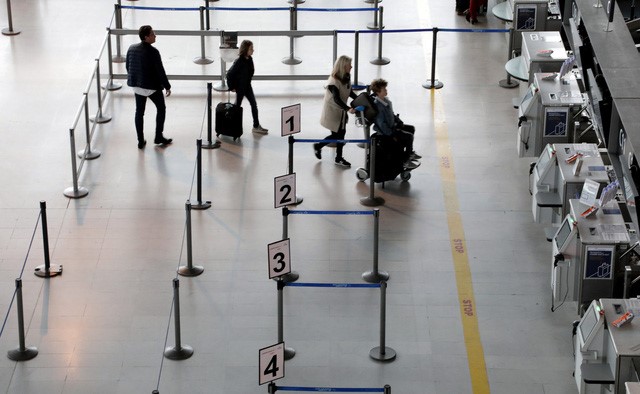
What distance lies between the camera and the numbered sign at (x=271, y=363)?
35.0ft

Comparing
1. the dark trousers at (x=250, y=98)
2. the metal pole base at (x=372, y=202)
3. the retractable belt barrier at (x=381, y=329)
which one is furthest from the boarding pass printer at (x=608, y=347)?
the dark trousers at (x=250, y=98)

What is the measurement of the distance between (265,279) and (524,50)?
5.53 metres

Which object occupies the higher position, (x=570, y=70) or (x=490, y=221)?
(x=570, y=70)

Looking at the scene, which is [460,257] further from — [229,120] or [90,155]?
[90,155]

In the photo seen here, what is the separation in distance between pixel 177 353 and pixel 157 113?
5.27 metres

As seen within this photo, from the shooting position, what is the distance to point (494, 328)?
13016 mm

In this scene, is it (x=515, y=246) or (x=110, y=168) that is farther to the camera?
(x=110, y=168)

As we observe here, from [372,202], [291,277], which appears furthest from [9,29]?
[291,277]

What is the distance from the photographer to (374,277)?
45.6 feet

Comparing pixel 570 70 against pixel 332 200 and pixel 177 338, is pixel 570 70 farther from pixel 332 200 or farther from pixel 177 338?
pixel 177 338

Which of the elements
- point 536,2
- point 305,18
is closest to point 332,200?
point 536,2

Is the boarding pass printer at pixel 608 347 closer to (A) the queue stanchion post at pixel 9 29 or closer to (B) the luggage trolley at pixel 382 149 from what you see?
(B) the luggage trolley at pixel 382 149

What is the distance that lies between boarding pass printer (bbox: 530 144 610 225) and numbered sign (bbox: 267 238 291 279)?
10.4 feet

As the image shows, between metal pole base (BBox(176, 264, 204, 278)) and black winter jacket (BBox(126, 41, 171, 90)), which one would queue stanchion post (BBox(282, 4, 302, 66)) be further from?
metal pole base (BBox(176, 264, 204, 278))
